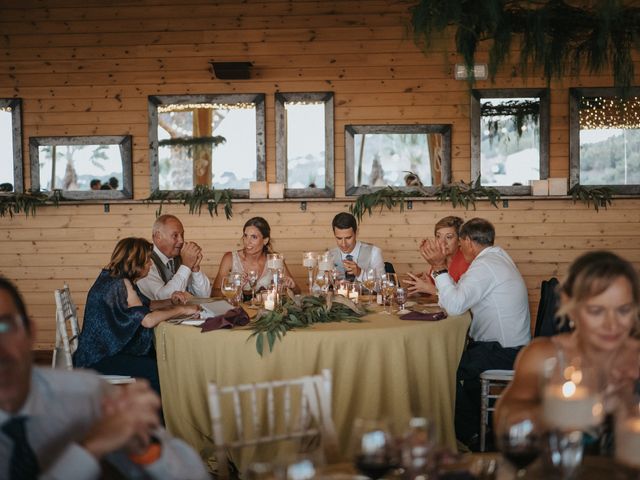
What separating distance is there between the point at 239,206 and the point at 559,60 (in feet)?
13.5

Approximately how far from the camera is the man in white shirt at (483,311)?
3.71 m

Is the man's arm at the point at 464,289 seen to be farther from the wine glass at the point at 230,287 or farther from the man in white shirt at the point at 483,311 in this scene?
the wine glass at the point at 230,287

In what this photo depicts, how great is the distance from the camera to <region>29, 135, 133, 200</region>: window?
6.30 m

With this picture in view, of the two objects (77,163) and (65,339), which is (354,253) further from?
(77,163)

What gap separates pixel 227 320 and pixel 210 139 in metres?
3.22

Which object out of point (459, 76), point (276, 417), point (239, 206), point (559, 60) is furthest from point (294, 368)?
point (459, 76)

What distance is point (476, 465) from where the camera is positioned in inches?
57.5

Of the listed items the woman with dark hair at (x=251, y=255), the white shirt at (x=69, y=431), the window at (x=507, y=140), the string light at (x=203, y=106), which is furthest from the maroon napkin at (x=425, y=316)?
the string light at (x=203, y=106)

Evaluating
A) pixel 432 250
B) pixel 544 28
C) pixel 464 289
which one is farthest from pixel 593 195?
pixel 544 28

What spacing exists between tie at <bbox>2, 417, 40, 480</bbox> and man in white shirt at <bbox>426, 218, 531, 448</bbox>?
2.60 metres

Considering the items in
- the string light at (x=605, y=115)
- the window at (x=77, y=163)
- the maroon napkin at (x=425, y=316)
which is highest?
the string light at (x=605, y=115)

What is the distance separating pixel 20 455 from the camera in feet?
4.37

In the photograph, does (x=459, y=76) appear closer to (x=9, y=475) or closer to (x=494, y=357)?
(x=494, y=357)

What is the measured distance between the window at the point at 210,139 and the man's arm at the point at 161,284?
1789mm
